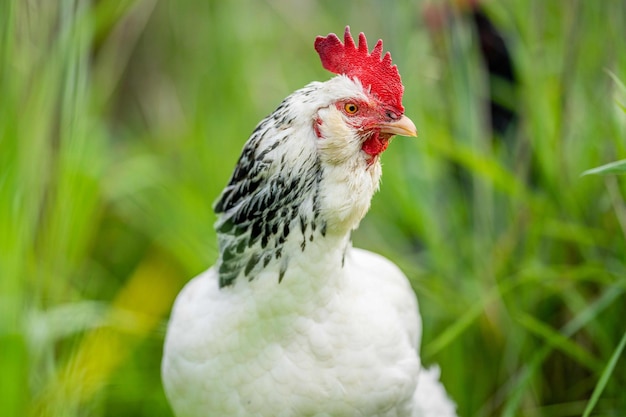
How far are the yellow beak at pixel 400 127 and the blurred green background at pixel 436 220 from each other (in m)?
0.46

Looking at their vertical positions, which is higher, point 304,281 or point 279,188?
point 279,188

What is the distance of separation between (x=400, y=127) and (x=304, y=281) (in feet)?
1.10

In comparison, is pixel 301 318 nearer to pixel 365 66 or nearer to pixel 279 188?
pixel 279 188

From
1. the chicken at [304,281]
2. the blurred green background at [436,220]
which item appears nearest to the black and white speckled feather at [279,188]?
the chicken at [304,281]

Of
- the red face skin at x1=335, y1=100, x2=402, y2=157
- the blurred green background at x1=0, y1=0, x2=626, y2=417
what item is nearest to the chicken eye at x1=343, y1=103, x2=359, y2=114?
the red face skin at x1=335, y1=100, x2=402, y2=157

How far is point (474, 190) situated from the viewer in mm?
2402

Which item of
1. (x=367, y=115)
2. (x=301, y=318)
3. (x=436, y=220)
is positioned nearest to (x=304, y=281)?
(x=301, y=318)

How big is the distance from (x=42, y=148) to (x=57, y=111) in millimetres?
441

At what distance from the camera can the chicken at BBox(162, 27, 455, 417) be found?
142cm

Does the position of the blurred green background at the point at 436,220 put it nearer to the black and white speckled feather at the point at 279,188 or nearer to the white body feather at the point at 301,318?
the white body feather at the point at 301,318

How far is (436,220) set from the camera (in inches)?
91.0

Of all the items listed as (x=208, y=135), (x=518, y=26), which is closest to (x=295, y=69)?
(x=208, y=135)

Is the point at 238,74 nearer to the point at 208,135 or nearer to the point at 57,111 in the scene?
the point at 208,135

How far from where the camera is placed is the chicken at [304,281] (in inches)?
55.9
